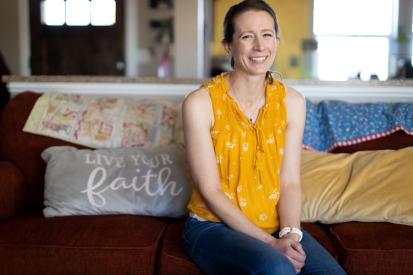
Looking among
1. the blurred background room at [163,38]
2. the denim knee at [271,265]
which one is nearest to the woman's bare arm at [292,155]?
the denim knee at [271,265]

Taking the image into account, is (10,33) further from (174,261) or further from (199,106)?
(174,261)

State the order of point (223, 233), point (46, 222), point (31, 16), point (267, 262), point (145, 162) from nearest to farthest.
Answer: point (267, 262) < point (223, 233) < point (46, 222) < point (145, 162) < point (31, 16)

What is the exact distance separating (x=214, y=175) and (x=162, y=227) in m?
0.40

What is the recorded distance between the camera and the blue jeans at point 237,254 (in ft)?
4.47

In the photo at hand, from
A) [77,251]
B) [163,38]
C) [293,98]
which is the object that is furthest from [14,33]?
[293,98]

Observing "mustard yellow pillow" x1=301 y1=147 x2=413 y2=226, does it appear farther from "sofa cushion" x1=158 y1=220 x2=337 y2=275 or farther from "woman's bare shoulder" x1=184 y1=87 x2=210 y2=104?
"woman's bare shoulder" x1=184 y1=87 x2=210 y2=104

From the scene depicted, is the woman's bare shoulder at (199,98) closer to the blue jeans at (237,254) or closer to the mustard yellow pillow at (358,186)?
the blue jeans at (237,254)

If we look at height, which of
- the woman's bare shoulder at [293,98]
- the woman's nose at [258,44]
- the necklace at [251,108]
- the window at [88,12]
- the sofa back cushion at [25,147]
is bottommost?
the sofa back cushion at [25,147]

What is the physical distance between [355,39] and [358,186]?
5.31 m

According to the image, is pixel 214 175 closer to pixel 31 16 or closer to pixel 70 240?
pixel 70 240

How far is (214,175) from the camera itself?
1617mm

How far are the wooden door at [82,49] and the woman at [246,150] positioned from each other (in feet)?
14.8

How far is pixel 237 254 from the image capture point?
142 centimetres

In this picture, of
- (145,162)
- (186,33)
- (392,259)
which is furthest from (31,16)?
(392,259)
